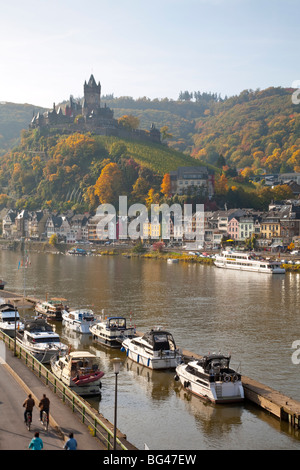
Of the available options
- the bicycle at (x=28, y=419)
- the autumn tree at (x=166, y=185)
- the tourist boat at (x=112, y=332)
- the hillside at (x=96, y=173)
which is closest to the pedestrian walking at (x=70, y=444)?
the bicycle at (x=28, y=419)

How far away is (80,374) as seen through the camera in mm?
29484

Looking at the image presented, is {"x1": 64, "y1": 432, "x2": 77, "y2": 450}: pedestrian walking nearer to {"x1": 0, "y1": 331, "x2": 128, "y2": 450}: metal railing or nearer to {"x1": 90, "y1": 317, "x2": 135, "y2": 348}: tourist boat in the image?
{"x1": 0, "y1": 331, "x2": 128, "y2": 450}: metal railing

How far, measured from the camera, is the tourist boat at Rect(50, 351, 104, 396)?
29203 millimetres

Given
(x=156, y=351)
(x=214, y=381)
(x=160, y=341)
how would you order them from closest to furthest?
(x=214, y=381) < (x=156, y=351) < (x=160, y=341)

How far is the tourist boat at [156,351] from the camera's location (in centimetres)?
3444

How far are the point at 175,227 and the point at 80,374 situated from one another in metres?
116

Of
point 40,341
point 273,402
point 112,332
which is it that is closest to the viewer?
point 273,402

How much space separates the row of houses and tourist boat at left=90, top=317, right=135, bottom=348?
88236mm

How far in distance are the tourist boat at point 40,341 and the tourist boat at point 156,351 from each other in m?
4.60

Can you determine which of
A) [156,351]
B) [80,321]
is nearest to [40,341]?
[156,351]

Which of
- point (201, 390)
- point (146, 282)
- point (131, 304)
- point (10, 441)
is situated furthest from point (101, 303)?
point (10, 441)

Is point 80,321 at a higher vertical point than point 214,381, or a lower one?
higher

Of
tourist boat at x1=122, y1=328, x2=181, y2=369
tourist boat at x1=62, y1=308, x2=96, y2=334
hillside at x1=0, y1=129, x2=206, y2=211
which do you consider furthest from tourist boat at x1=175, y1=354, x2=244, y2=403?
hillside at x1=0, y1=129, x2=206, y2=211

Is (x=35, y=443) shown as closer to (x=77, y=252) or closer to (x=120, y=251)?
(x=120, y=251)
